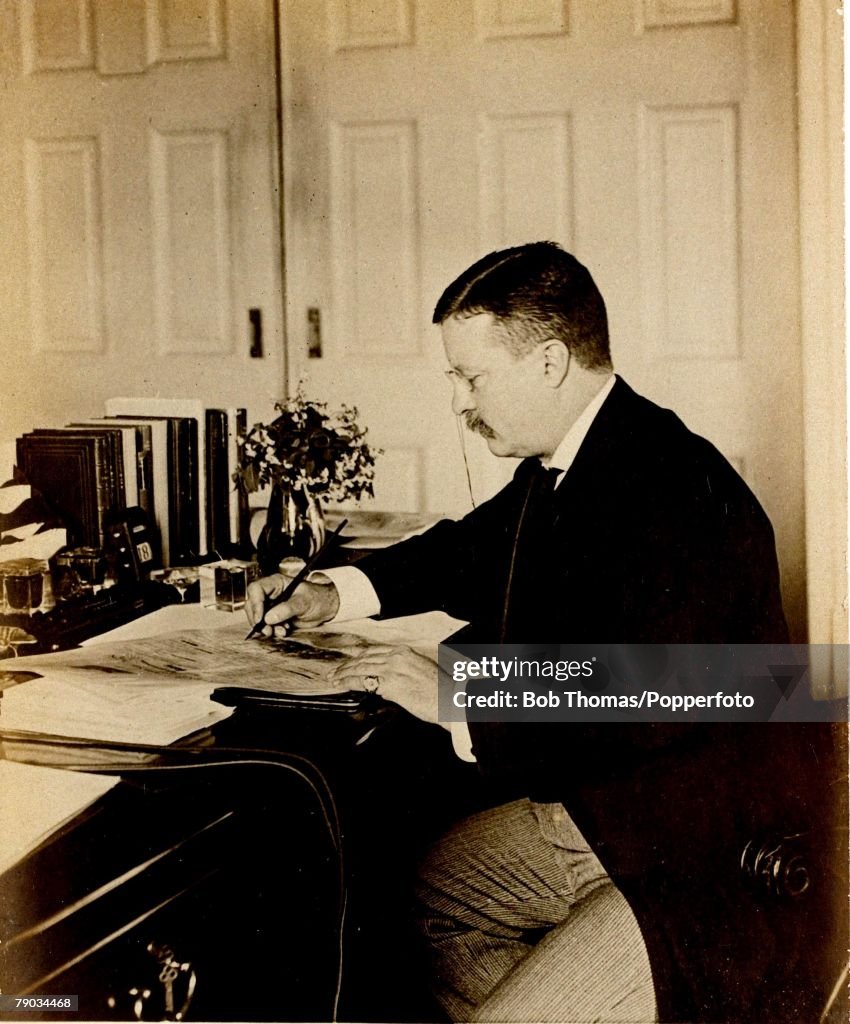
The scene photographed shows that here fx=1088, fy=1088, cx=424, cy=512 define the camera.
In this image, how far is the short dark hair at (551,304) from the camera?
6.06 feet

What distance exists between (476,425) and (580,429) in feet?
0.62

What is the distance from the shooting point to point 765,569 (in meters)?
1.82

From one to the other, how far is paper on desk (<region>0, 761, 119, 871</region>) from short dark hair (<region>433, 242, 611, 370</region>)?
1001 millimetres

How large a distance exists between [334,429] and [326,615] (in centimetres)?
34

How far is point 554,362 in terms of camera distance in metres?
1.85

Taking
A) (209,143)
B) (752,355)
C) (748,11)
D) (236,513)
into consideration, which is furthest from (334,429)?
(748,11)

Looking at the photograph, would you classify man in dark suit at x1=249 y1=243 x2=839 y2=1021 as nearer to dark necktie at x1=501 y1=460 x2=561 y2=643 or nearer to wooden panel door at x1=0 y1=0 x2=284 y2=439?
dark necktie at x1=501 y1=460 x2=561 y2=643

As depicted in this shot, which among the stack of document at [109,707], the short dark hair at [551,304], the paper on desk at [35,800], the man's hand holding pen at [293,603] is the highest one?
the short dark hair at [551,304]

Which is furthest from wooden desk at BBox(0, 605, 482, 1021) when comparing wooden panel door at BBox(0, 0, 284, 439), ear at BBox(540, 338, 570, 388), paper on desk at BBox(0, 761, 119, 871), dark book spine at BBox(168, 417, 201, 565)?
ear at BBox(540, 338, 570, 388)

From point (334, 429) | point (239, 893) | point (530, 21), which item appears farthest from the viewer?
point (334, 429)

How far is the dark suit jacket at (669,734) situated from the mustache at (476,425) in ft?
0.58

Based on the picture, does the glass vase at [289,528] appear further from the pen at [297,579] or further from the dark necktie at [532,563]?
the dark necktie at [532,563]

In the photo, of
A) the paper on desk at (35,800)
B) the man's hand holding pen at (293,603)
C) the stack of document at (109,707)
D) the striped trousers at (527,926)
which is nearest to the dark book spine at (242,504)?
the man's hand holding pen at (293,603)

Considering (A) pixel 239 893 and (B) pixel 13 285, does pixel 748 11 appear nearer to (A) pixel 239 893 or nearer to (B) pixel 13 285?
(B) pixel 13 285
